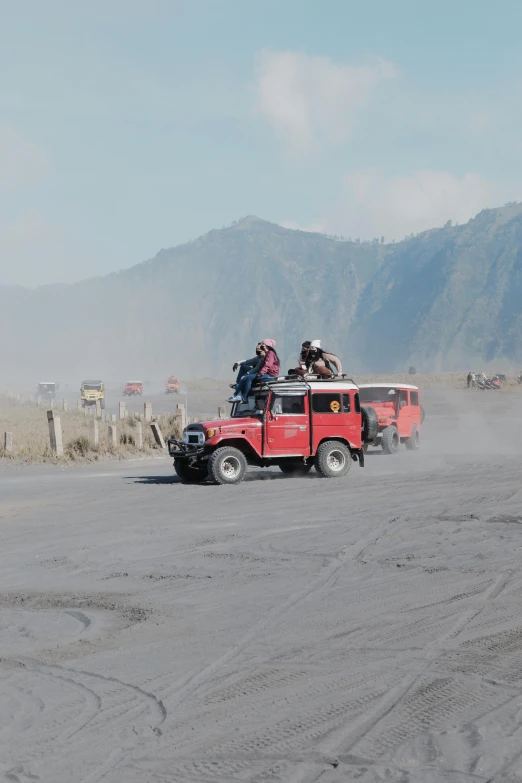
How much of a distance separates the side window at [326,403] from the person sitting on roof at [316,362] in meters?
0.78

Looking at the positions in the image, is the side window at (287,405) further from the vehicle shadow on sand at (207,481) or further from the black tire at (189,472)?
the black tire at (189,472)

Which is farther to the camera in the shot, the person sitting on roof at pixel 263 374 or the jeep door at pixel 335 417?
the person sitting on roof at pixel 263 374

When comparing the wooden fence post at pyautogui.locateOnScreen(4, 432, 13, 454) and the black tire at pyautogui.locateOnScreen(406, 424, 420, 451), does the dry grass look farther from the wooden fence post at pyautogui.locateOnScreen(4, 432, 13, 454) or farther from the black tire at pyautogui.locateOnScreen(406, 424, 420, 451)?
the black tire at pyautogui.locateOnScreen(406, 424, 420, 451)

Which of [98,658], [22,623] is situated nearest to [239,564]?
[22,623]

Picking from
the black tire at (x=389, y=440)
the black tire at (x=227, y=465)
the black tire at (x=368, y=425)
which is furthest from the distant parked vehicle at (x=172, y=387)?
the black tire at (x=227, y=465)

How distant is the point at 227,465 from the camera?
19312 mm

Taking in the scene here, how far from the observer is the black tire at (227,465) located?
62.4 ft

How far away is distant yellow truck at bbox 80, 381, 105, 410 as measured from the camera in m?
65.1

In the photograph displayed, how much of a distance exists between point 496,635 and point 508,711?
1.75 m

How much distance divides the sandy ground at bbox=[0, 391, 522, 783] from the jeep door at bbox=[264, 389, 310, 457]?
4.19 meters

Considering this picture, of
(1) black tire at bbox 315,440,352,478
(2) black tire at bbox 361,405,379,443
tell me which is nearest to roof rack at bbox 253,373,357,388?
(2) black tire at bbox 361,405,379,443

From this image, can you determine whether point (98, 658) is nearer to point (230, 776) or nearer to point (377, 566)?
point (230, 776)

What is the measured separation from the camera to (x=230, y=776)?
15.4 feet

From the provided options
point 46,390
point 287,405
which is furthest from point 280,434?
point 46,390
